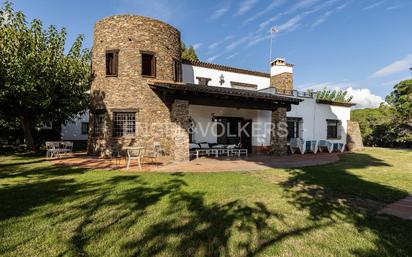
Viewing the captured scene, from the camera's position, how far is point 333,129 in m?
20.5

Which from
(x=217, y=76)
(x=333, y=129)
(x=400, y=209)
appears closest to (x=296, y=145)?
(x=333, y=129)

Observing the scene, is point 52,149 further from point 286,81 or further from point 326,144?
point 326,144

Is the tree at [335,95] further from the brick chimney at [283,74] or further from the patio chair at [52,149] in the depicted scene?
the patio chair at [52,149]

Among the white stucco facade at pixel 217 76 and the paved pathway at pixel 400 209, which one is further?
the white stucco facade at pixel 217 76

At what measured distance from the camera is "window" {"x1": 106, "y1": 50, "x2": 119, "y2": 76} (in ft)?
46.1

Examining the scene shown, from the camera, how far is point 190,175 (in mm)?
8203

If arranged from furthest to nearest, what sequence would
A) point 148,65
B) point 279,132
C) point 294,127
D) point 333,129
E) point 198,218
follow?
1. point 333,129
2. point 294,127
3. point 279,132
4. point 148,65
5. point 198,218

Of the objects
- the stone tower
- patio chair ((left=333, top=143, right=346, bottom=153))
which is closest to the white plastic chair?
patio chair ((left=333, top=143, right=346, bottom=153))

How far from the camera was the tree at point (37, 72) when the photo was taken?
11.5 metres

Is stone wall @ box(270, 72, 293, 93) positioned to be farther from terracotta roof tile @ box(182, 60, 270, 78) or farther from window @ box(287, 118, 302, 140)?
window @ box(287, 118, 302, 140)

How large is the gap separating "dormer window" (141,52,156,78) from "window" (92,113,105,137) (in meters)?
3.67

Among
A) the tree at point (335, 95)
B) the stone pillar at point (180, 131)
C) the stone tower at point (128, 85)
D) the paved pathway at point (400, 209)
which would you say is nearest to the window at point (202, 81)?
the stone tower at point (128, 85)

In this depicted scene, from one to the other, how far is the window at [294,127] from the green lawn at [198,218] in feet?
36.2

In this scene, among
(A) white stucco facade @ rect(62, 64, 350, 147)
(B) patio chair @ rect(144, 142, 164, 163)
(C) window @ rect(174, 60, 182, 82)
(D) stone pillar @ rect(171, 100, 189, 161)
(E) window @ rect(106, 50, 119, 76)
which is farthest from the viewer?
(A) white stucco facade @ rect(62, 64, 350, 147)
